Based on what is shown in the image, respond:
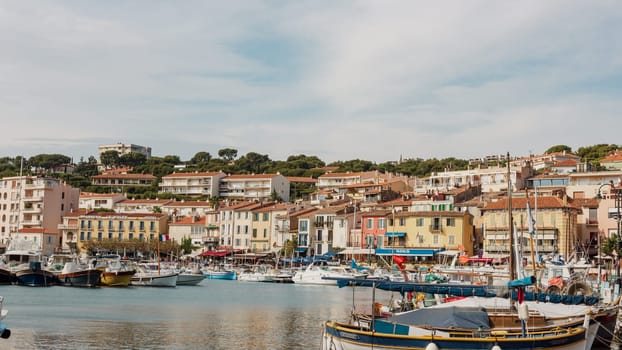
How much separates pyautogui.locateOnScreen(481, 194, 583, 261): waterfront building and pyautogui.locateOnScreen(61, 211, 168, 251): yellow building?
51.8m

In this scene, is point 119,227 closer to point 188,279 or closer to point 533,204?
point 188,279

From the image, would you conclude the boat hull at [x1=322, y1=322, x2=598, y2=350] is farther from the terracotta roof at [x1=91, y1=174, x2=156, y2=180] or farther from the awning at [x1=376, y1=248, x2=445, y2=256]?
the terracotta roof at [x1=91, y1=174, x2=156, y2=180]

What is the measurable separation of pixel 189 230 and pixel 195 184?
3766 centimetres

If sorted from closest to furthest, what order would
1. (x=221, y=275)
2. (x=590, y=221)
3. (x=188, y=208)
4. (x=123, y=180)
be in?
(x=590, y=221)
(x=221, y=275)
(x=188, y=208)
(x=123, y=180)

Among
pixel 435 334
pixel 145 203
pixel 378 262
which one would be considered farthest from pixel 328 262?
pixel 435 334

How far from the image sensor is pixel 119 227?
115 m

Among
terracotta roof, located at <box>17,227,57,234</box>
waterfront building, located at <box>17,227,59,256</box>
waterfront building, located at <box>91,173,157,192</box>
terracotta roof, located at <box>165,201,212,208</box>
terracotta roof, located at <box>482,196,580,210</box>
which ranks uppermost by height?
waterfront building, located at <box>91,173,157,192</box>

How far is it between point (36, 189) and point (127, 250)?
1929 cm

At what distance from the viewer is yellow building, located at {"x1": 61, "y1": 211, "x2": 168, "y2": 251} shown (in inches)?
4496

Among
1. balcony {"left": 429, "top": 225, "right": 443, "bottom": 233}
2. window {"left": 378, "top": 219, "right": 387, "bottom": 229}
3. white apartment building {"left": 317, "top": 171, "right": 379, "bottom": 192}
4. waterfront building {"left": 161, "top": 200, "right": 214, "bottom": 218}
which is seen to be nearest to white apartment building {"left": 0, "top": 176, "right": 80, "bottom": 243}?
waterfront building {"left": 161, "top": 200, "right": 214, "bottom": 218}

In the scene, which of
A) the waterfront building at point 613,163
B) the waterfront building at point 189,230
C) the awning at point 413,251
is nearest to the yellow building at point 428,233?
the awning at point 413,251

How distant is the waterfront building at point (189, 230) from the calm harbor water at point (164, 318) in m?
49.2

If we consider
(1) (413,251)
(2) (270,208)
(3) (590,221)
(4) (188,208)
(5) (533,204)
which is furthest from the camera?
(4) (188,208)

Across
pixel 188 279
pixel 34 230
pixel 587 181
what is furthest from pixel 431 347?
pixel 34 230
